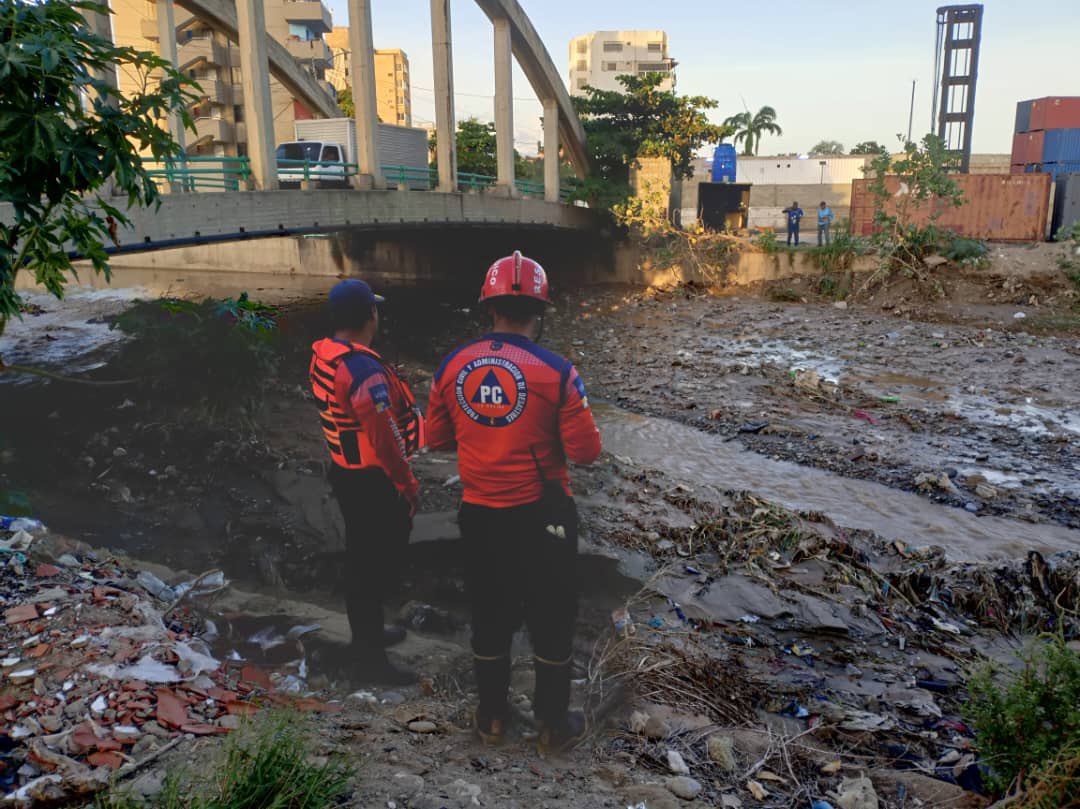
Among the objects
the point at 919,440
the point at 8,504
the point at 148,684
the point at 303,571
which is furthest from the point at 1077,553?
the point at 8,504

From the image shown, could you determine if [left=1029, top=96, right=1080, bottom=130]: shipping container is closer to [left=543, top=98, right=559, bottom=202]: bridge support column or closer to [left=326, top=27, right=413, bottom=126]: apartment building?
[left=543, top=98, right=559, bottom=202]: bridge support column

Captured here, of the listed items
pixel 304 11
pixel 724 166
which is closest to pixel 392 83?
pixel 304 11

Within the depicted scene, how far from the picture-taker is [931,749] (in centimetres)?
386

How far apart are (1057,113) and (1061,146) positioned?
4117 millimetres

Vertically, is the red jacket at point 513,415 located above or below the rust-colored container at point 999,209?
below

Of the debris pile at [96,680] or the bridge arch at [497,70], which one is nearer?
the debris pile at [96,680]

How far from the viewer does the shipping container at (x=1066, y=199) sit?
2202cm

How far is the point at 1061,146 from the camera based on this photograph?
25.1 m

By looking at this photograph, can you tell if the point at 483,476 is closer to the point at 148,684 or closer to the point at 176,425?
the point at 148,684

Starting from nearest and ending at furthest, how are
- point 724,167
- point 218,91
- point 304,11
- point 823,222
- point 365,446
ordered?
point 365,446 < point 823,222 < point 724,167 < point 218,91 < point 304,11

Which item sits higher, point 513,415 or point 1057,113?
point 1057,113

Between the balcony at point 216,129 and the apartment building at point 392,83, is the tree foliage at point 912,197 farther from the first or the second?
the apartment building at point 392,83

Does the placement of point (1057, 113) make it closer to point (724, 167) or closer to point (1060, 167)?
point (1060, 167)

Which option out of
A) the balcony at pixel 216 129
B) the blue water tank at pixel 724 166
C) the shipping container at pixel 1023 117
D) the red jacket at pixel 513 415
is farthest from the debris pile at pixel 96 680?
the balcony at pixel 216 129
